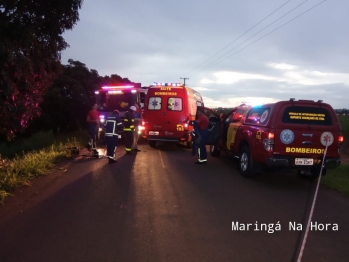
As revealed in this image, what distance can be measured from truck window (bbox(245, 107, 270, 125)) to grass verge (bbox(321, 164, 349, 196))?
85.4 inches

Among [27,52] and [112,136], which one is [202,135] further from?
[27,52]

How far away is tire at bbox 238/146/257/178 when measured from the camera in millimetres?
10453

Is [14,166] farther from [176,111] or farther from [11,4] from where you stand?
[176,111]

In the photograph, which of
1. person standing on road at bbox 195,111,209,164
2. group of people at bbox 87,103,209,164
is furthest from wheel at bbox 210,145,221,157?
person standing on road at bbox 195,111,209,164

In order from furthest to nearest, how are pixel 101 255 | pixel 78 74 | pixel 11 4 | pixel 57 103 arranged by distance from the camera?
1. pixel 78 74
2. pixel 57 103
3. pixel 11 4
4. pixel 101 255

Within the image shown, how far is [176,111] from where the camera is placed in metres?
17.7

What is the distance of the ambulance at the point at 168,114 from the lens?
17594 millimetres

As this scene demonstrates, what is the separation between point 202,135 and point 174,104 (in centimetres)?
450

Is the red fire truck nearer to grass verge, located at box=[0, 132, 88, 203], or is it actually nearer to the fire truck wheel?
the fire truck wheel

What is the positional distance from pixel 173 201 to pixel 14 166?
4.84 m

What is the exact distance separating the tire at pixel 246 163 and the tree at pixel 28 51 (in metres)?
5.50

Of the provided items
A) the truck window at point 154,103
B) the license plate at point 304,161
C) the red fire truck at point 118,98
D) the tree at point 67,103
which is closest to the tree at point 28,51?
the license plate at point 304,161

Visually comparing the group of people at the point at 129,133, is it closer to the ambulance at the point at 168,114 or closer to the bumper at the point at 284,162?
the ambulance at the point at 168,114

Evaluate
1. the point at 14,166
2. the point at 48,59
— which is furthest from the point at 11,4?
the point at 14,166
